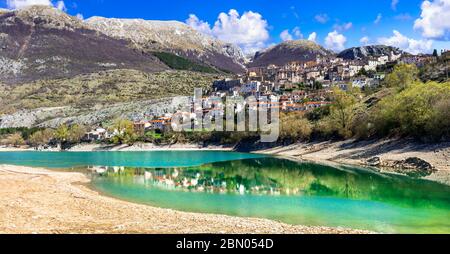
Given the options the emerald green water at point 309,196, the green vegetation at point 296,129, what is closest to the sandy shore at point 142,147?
the green vegetation at point 296,129

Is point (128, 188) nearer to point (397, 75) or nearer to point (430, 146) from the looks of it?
point (430, 146)

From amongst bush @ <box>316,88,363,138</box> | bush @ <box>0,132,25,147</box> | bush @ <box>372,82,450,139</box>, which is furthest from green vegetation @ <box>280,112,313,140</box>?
bush @ <box>0,132,25,147</box>

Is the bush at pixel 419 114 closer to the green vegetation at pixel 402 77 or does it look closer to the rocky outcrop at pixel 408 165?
the rocky outcrop at pixel 408 165

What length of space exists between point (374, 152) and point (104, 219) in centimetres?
3902

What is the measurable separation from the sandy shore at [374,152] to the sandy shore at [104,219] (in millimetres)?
21043

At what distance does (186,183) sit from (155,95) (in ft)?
421

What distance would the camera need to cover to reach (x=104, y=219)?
18062 millimetres

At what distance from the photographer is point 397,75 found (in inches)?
3140

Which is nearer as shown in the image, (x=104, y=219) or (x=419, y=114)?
(x=104, y=219)

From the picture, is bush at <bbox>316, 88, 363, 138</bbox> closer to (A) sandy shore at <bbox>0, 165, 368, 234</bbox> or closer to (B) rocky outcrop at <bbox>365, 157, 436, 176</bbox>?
(B) rocky outcrop at <bbox>365, 157, 436, 176</bbox>

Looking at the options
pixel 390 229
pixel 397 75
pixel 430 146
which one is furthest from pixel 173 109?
pixel 390 229

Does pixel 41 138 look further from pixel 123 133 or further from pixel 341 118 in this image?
pixel 341 118

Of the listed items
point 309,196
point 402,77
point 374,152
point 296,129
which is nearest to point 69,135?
point 296,129
